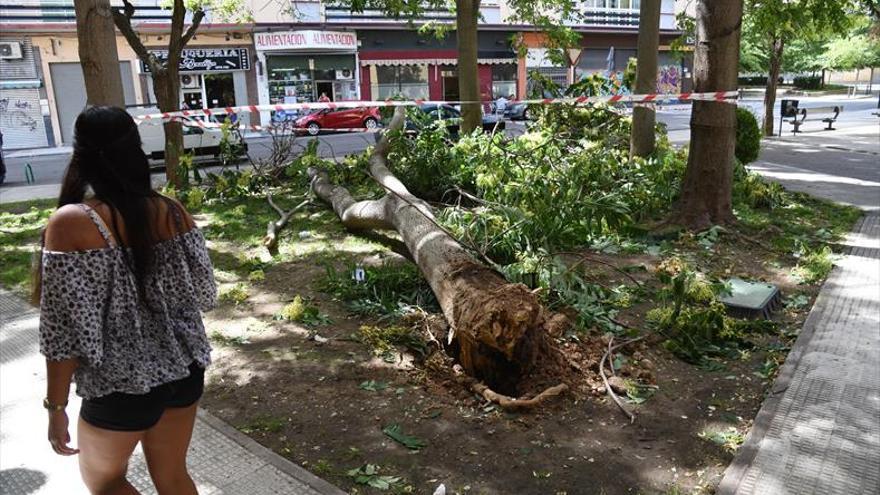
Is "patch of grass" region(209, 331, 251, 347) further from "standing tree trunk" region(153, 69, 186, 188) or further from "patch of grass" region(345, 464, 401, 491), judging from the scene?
"standing tree trunk" region(153, 69, 186, 188)

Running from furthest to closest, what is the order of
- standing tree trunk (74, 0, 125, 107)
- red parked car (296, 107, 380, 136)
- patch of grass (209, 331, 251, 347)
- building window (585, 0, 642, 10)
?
building window (585, 0, 642, 10) < red parked car (296, 107, 380, 136) < standing tree trunk (74, 0, 125, 107) < patch of grass (209, 331, 251, 347)

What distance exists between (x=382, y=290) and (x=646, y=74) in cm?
734

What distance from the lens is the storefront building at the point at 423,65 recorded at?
3278 cm

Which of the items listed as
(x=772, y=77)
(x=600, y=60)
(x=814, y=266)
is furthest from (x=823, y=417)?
(x=600, y=60)

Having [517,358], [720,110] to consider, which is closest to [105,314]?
[517,358]

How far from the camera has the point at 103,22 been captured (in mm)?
7062

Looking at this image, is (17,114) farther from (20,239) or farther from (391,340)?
(391,340)

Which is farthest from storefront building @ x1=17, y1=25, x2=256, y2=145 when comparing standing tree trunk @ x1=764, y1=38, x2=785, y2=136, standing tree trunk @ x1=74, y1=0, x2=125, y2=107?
standing tree trunk @ x1=74, y1=0, x2=125, y2=107

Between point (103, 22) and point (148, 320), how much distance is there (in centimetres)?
579

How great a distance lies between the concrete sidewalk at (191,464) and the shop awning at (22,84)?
26350 millimetres

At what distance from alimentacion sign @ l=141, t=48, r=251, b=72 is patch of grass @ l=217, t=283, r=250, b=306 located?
2541 cm

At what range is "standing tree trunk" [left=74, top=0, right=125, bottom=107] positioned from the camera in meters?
6.99

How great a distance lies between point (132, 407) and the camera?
238cm

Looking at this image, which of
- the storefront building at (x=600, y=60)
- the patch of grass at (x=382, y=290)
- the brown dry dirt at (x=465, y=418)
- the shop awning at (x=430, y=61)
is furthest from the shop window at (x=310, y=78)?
the brown dry dirt at (x=465, y=418)
